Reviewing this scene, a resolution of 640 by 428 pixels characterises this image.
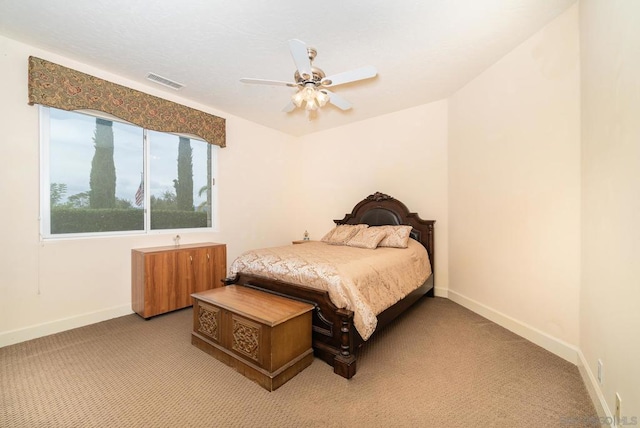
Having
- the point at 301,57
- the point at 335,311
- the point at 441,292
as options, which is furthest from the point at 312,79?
the point at 441,292

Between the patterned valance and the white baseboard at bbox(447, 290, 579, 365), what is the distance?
13.8 feet

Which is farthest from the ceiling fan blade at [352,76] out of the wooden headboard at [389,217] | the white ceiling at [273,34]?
the wooden headboard at [389,217]

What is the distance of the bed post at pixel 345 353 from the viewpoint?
1.94m

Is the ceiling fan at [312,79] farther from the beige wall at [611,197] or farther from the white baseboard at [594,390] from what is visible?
the white baseboard at [594,390]

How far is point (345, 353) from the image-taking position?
1.98 metres

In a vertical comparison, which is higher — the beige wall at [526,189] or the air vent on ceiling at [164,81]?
the air vent on ceiling at [164,81]

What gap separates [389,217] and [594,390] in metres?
2.78

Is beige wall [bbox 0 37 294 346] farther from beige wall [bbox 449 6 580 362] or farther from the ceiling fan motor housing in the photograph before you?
beige wall [bbox 449 6 580 362]

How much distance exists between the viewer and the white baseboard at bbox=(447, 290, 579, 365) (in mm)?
2160

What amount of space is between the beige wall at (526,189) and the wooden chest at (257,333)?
84.0 inches

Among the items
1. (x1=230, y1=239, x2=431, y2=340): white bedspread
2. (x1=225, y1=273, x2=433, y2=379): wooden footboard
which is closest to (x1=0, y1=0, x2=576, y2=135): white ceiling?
(x1=230, y1=239, x2=431, y2=340): white bedspread

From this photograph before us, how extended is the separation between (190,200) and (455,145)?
12.8ft

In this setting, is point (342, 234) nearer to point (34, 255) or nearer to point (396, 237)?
point (396, 237)

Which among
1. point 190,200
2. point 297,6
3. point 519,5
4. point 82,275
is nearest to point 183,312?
point 82,275
